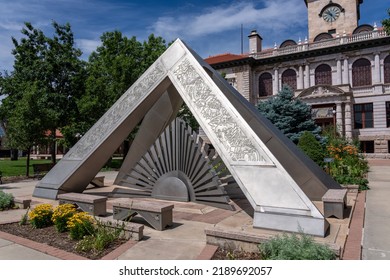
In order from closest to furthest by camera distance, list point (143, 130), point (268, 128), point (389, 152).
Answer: point (268, 128)
point (143, 130)
point (389, 152)

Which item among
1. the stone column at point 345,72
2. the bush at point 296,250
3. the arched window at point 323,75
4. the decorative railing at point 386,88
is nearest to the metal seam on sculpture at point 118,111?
the bush at point 296,250

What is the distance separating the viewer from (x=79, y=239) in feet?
18.8

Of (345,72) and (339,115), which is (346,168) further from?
(345,72)

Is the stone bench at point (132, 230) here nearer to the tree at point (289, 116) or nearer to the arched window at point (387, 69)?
the tree at point (289, 116)

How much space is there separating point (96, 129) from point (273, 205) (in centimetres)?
621

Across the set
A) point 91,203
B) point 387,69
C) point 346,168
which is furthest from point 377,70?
point 91,203

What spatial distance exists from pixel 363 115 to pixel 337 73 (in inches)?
227

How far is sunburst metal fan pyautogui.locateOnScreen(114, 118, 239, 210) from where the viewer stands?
339 inches

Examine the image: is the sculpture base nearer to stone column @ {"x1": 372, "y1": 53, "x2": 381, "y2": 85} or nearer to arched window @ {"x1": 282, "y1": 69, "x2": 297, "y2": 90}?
stone column @ {"x1": 372, "y1": 53, "x2": 381, "y2": 85}

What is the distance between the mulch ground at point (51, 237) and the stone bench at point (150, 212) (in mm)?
923

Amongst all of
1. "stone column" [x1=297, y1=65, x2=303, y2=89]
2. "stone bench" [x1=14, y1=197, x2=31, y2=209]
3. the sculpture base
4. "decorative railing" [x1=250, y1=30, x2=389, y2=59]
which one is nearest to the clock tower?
"decorative railing" [x1=250, y1=30, x2=389, y2=59]

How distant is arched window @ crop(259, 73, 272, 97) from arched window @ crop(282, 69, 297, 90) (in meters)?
1.91
